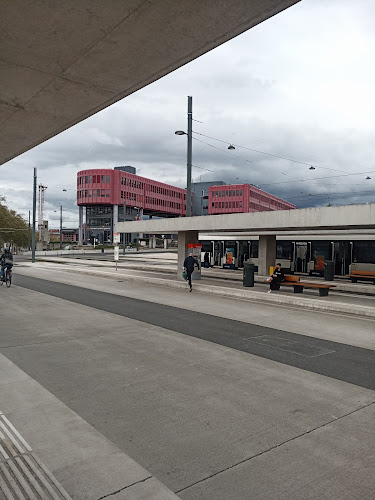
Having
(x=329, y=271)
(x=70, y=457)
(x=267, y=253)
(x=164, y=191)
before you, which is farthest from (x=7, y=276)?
(x=164, y=191)

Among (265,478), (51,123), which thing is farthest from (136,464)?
(51,123)

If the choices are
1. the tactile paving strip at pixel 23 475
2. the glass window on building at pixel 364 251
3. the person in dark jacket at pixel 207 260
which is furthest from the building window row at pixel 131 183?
the tactile paving strip at pixel 23 475

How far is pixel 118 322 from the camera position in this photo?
1018 cm

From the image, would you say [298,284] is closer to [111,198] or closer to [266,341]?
[266,341]

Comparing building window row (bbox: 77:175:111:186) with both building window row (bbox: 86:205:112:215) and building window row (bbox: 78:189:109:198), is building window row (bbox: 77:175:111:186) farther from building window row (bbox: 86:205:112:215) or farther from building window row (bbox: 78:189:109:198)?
building window row (bbox: 86:205:112:215)

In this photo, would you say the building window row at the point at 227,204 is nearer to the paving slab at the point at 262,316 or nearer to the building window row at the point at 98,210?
the building window row at the point at 98,210

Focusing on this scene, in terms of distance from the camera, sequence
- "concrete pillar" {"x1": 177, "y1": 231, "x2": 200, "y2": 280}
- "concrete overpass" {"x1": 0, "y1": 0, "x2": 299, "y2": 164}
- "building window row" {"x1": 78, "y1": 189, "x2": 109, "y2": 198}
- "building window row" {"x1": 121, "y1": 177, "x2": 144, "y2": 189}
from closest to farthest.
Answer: "concrete overpass" {"x1": 0, "y1": 0, "x2": 299, "y2": 164}, "concrete pillar" {"x1": 177, "y1": 231, "x2": 200, "y2": 280}, "building window row" {"x1": 78, "y1": 189, "x2": 109, "y2": 198}, "building window row" {"x1": 121, "y1": 177, "x2": 144, "y2": 189}

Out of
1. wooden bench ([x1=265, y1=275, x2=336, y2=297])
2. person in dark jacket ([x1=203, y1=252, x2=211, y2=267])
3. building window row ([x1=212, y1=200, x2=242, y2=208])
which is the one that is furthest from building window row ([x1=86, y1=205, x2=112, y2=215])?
wooden bench ([x1=265, y1=275, x2=336, y2=297])

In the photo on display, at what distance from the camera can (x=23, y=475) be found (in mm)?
3377

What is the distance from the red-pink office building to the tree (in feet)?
81.5

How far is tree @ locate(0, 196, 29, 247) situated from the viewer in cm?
6681

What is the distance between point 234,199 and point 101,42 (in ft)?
315

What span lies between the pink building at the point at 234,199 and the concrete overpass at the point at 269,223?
69.1 metres

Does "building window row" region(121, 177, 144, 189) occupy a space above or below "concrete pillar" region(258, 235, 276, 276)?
above
